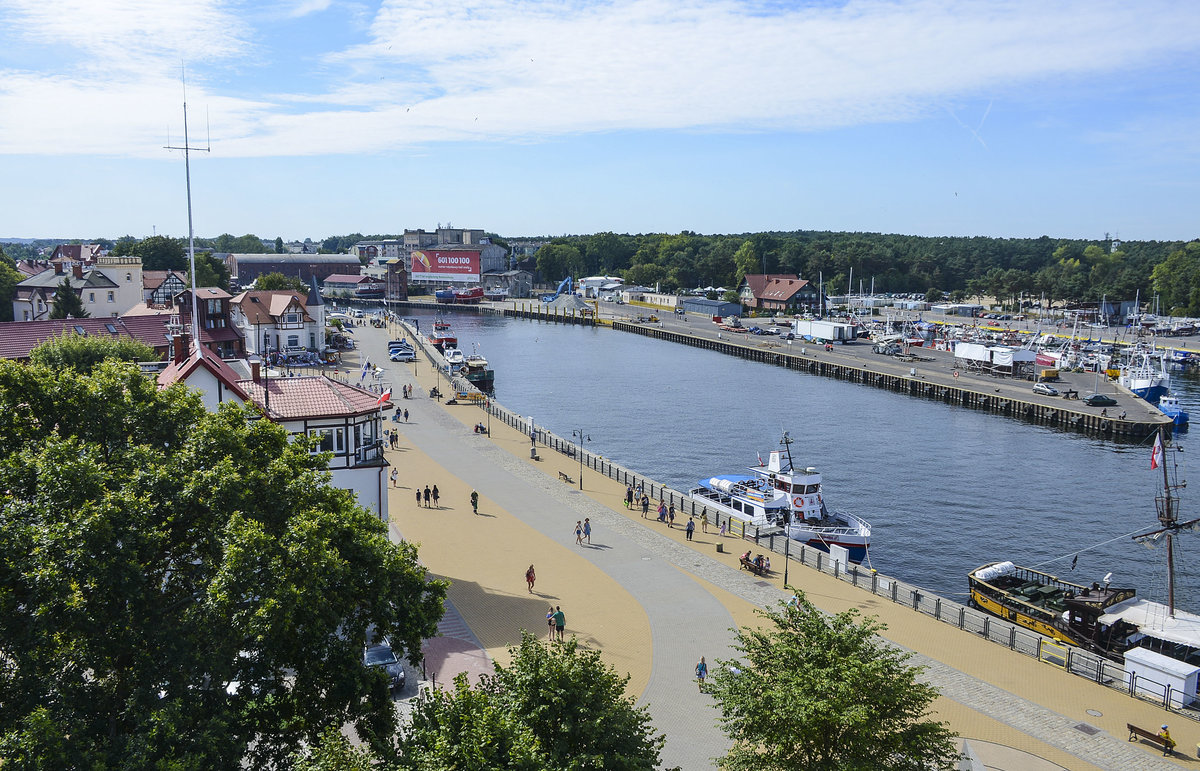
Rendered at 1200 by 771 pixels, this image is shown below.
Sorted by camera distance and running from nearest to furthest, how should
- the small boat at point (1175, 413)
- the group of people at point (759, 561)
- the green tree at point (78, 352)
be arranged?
the group of people at point (759, 561) → the green tree at point (78, 352) → the small boat at point (1175, 413)

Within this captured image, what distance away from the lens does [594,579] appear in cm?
3484

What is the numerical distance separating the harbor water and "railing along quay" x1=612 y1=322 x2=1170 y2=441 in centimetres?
210

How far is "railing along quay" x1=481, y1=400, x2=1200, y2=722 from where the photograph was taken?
27.2 m

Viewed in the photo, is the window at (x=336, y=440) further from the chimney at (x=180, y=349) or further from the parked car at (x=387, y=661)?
the parked car at (x=387, y=661)

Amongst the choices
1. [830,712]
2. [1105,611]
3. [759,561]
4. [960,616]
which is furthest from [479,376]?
[830,712]

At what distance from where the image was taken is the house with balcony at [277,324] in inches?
3893

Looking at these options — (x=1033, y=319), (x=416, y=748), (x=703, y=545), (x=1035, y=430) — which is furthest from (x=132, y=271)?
(x=1033, y=319)

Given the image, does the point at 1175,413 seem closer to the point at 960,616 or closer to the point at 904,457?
the point at 904,457

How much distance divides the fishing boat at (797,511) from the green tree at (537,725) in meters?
27.7

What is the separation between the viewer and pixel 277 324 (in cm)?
9956

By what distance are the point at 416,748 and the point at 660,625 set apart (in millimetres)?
16662

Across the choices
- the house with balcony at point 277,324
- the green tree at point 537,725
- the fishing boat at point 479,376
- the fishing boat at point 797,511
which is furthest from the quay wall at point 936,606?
the house with balcony at point 277,324

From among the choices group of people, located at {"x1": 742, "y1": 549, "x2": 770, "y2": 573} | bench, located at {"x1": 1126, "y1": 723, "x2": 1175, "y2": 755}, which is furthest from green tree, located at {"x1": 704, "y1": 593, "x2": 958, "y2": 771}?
group of people, located at {"x1": 742, "y1": 549, "x2": 770, "y2": 573}

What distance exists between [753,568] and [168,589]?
2416 cm
